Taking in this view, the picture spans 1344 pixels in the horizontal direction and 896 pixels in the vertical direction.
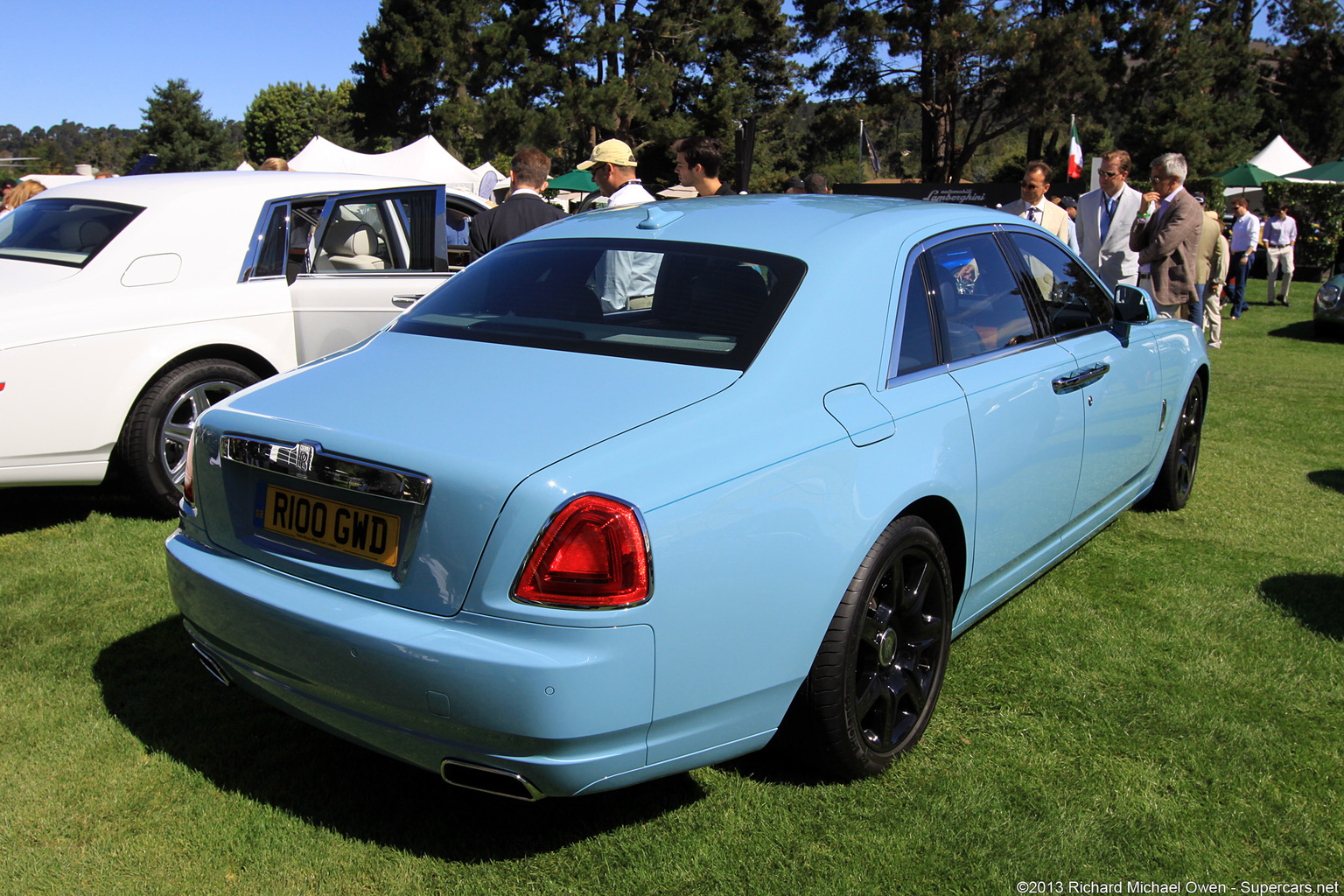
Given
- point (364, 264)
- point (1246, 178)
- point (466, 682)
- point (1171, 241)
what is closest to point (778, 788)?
point (466, 682)

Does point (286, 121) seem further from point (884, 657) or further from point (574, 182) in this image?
point (884, 657)

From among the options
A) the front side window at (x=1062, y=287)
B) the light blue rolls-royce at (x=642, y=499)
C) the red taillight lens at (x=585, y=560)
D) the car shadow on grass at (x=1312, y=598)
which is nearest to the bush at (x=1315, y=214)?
the car shadow on grass at (x=1312, y=598)

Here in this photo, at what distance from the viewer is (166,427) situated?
4.84 metres

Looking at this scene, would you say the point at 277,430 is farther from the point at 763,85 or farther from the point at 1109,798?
the point at 763,85

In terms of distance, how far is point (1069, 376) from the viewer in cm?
349

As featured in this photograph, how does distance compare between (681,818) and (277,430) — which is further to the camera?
(681,818)

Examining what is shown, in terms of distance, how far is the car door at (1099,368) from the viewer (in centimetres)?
368

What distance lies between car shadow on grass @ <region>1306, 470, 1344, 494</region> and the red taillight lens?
5.45 metres

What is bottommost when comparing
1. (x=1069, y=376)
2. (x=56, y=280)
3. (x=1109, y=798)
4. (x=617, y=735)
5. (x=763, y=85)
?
(x=1109, y=798)

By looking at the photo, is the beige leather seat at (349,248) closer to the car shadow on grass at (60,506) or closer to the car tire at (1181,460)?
the car shadow on grass at (60,506)

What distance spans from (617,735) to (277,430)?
1.08 meters

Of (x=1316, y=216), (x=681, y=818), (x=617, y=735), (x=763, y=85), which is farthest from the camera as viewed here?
(x=763, y=85)

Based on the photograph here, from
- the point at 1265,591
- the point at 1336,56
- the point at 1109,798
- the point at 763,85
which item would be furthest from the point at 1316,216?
the point at 1336,56

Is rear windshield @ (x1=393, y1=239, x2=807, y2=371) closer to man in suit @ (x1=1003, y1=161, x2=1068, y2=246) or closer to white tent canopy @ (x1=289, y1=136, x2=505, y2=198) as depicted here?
man in suit @ (x1=1003, y1=161, x2=1068, y2=246)
